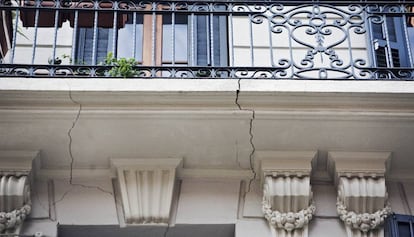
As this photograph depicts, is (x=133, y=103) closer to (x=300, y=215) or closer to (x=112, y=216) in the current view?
(x=112, y=216)

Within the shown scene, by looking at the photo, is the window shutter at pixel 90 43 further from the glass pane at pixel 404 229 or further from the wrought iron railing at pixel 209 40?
the glass pane at pixel 404 229

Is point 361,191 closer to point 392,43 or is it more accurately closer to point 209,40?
point 209,40

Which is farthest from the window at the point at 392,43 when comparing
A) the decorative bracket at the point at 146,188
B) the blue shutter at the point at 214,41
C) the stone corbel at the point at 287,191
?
the decorative bracket at the point at 146,188

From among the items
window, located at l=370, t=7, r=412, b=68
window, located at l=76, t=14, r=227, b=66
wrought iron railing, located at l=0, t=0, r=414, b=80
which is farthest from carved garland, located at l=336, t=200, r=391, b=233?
window, located at l=76, t=14, r=227, b=66

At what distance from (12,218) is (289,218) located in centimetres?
184

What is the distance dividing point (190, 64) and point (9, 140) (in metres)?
1.41

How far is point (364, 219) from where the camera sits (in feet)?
18.3

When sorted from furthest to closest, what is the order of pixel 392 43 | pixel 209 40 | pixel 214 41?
pixel 214 41
pixel 392 43
pixel 209 40

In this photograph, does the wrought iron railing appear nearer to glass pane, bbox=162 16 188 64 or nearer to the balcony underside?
glass pane, bbox=162 16 188 64

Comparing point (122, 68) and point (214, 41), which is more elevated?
point (214, 41)

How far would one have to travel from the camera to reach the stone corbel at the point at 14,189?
5.55 meters

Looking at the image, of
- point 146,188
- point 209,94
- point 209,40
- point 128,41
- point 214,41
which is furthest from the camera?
point 128,41

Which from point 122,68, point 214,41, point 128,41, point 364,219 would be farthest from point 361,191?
point 128,41

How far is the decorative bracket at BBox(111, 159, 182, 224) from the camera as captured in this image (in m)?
5.72
